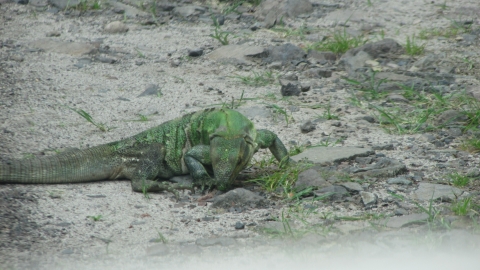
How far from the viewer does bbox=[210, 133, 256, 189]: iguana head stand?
18.0 ft

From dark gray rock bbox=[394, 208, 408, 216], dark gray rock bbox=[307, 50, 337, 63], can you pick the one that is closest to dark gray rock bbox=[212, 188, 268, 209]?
dark gray rock bbox=[394, 208, 408, 216]

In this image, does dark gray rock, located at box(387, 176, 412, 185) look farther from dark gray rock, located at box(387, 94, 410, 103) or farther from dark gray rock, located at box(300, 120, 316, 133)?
dark gray rock, located at box(387, 94, 410, 103)

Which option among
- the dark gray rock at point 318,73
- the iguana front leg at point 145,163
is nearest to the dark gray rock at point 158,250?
the iguana front leg at point 145,163

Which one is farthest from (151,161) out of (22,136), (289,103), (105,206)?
(289,103)

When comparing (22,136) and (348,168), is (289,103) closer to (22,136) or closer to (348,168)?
(348,168)

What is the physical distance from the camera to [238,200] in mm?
5402

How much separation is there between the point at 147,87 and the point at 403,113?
260cm

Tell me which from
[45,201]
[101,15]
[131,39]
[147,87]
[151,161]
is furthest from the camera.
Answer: [101,15]

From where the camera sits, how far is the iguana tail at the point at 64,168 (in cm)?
561

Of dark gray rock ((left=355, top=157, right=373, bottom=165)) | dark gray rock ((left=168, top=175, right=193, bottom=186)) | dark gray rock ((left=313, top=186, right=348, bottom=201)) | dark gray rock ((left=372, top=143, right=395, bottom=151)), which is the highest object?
dark gray rock ((left=313, top=186, right=348, bottom=201))

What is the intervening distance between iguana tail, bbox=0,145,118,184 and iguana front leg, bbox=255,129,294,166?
1138mm

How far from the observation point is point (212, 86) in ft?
26.5

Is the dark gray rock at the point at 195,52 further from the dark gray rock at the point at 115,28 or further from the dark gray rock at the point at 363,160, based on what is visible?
the dark gray rock at the point at 363,160

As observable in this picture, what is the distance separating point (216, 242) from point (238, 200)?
724mm
